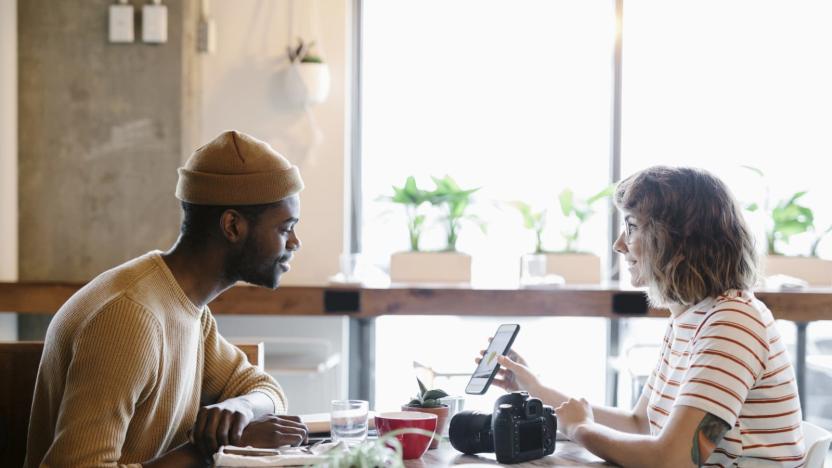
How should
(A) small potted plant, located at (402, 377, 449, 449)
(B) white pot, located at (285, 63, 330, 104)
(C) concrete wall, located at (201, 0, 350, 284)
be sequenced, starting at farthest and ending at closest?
(C) concrete wall, located at (201, 0, 350, 284), (B) white pot, located at (285, 63, 330, 104), (A) small potted plant, located at (402, 377, 449, 449)

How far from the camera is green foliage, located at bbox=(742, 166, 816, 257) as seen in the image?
404 centimetres

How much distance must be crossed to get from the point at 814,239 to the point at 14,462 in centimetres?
351

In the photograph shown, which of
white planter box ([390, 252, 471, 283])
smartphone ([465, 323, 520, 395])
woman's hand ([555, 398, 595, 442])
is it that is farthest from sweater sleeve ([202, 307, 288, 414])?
white planter box ([390, 252, 471, 283])

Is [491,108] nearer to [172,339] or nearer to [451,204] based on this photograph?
[451,204]

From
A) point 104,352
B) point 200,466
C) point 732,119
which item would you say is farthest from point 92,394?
point 732,119

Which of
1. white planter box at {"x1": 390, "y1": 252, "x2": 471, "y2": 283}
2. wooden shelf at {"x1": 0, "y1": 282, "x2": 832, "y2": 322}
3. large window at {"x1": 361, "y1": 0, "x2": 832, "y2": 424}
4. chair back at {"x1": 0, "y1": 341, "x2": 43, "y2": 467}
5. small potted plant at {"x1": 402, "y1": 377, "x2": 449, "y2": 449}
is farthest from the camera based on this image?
large window at {"x1": 361, "y1": 0, "x2": 832, "y2": 424}

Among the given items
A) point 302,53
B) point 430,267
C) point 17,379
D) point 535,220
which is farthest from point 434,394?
point 302,53

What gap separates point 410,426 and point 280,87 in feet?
9.65

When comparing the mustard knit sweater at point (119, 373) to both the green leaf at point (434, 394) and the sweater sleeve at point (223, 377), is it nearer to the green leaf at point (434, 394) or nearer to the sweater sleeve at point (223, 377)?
the sweater sleeve at point (223, 377)

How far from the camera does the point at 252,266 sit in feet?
5.72

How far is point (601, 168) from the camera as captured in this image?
451 cm

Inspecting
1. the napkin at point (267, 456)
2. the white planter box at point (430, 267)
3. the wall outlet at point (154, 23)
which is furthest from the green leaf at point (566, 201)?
the napkin at point (267, 456)

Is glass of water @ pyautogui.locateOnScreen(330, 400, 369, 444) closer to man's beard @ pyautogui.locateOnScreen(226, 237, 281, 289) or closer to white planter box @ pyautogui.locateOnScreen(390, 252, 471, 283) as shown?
man's beard @ pyautogui.locateOnScreen(226, 237, 281, 289)

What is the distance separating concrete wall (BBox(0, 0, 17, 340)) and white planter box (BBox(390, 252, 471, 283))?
66.8 inches
